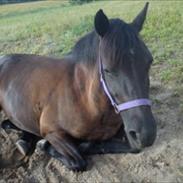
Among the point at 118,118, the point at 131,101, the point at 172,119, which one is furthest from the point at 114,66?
the point at 172,119

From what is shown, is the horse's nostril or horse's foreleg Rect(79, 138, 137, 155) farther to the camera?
horse's foreleg Rect(79, 138, 137, 155)

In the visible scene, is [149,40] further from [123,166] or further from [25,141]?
[123,166]

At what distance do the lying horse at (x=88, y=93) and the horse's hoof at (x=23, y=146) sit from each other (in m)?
0.17

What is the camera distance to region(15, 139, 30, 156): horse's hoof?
12.0 ft

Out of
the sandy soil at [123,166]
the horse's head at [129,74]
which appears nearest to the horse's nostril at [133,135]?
the horse's head at [129,74]

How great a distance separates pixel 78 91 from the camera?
3.28 metres

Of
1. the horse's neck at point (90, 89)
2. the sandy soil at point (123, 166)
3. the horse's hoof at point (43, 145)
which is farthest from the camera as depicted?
the horse's hoof at point (43, 145)

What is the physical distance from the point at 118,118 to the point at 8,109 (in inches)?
55.4

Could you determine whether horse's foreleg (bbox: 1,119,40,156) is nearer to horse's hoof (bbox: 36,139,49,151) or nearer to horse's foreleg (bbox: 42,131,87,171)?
horse's hoof (bbox: 36,139,49,151)

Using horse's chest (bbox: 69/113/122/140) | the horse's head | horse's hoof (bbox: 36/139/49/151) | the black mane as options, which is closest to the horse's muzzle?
the horse's head

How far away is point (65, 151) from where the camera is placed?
337 centimetres

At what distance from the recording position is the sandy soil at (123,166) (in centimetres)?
311

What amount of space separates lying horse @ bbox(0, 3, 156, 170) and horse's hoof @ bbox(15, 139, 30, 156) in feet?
0.56

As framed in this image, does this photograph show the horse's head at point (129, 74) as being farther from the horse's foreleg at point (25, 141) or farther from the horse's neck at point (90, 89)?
the horse's foreleg at point (25, 141)
